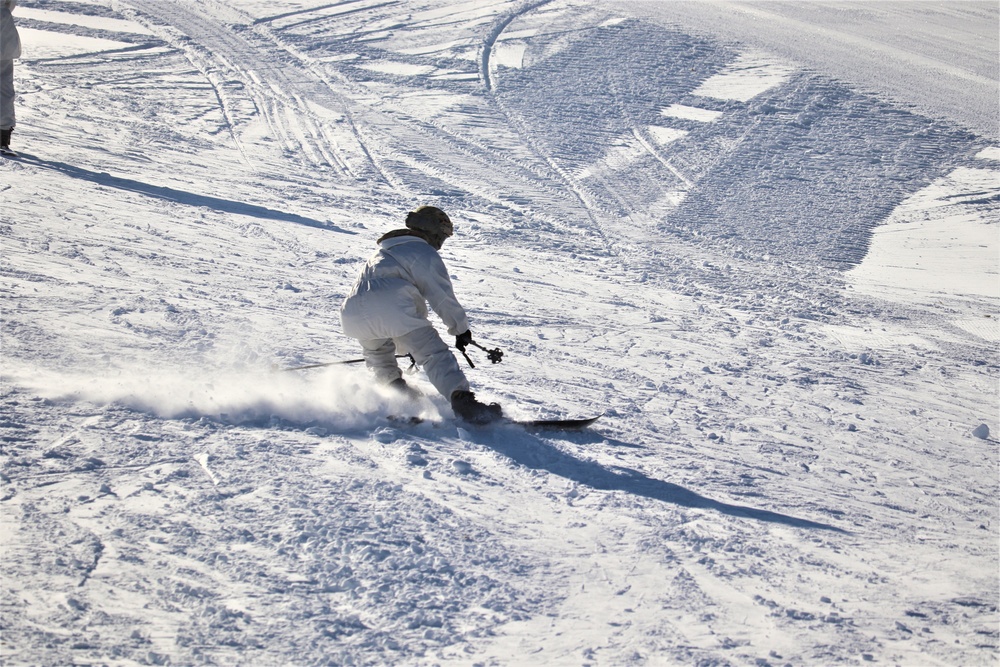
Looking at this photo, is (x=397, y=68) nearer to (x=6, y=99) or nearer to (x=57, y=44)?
(x=57, y=44)

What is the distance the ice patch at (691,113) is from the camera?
11.5m

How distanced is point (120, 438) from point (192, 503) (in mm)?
722

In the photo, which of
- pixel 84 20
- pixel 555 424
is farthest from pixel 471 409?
pixel 84 20

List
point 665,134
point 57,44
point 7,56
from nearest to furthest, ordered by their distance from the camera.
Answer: point 7,56, point 665,134, point 57,44

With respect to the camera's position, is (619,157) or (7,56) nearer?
(7,56)

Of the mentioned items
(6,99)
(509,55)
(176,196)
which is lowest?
(176,196)

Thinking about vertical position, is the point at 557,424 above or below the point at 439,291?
below

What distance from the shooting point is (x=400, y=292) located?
4664 mm

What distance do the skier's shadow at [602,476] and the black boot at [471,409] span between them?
0.08 m

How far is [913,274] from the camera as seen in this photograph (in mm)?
8289

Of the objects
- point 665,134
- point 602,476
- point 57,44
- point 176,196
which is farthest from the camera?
point 57,44

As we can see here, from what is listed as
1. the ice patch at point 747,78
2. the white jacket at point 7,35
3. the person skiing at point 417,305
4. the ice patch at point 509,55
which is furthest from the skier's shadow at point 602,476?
the ice patch at point 509,55

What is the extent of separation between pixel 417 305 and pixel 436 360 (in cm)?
31

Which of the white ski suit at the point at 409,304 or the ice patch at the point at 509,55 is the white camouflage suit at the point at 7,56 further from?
the ice patch at the point at 509,55
